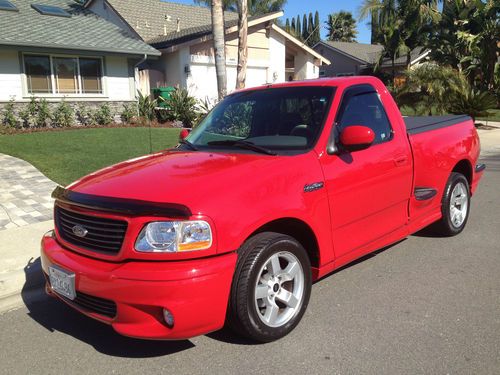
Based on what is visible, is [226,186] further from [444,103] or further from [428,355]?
[444,103]

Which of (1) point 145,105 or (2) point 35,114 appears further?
(1) point 145,105

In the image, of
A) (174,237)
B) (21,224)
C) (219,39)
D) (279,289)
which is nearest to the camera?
(174,237)

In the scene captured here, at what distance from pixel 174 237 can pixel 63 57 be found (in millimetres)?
16242

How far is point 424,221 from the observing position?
5.04m

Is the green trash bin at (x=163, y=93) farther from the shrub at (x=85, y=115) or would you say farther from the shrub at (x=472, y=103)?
the shrub at (x=472, y=103)

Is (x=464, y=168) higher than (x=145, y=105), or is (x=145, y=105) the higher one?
(x=145, y=105)

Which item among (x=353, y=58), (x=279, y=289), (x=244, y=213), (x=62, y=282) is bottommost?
(x=279, y=289)

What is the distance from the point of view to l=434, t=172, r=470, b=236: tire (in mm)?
5418

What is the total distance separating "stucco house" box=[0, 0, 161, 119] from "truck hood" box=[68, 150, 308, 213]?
13.7 m

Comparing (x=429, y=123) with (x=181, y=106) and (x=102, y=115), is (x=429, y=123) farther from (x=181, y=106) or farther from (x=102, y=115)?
(x=102, y=115)

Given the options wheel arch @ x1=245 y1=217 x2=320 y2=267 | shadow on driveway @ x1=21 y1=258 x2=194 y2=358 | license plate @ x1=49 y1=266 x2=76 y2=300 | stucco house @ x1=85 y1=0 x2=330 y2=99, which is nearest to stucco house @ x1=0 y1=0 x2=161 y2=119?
stucco house @ x1=85 y1=0 x2=330 y2=99

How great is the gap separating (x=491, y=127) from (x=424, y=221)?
1685cm

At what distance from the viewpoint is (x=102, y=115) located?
17375mm

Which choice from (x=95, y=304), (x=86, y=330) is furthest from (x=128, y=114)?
(x=95, y=304)
